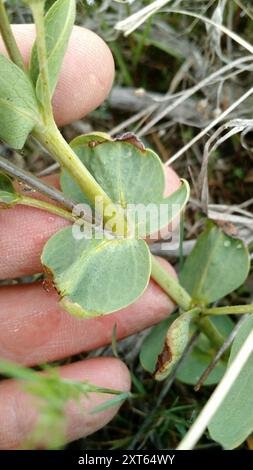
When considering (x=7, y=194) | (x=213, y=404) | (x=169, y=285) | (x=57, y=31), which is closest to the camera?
(x=213, y=404)

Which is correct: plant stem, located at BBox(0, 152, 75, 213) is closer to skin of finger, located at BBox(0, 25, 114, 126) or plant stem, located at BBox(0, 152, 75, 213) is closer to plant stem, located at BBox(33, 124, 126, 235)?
plant stem, located at BBox(33, 124, 126, 235)

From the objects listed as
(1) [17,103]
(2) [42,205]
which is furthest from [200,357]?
(1) [17,103]

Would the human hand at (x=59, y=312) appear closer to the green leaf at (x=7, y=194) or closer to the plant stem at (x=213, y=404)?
the green leaf at (x=7, y=194)

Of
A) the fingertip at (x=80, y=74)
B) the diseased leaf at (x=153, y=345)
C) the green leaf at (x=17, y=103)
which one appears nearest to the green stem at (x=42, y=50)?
the green leaf at (x=17, y=103)

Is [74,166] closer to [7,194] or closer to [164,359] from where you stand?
[7,194]
